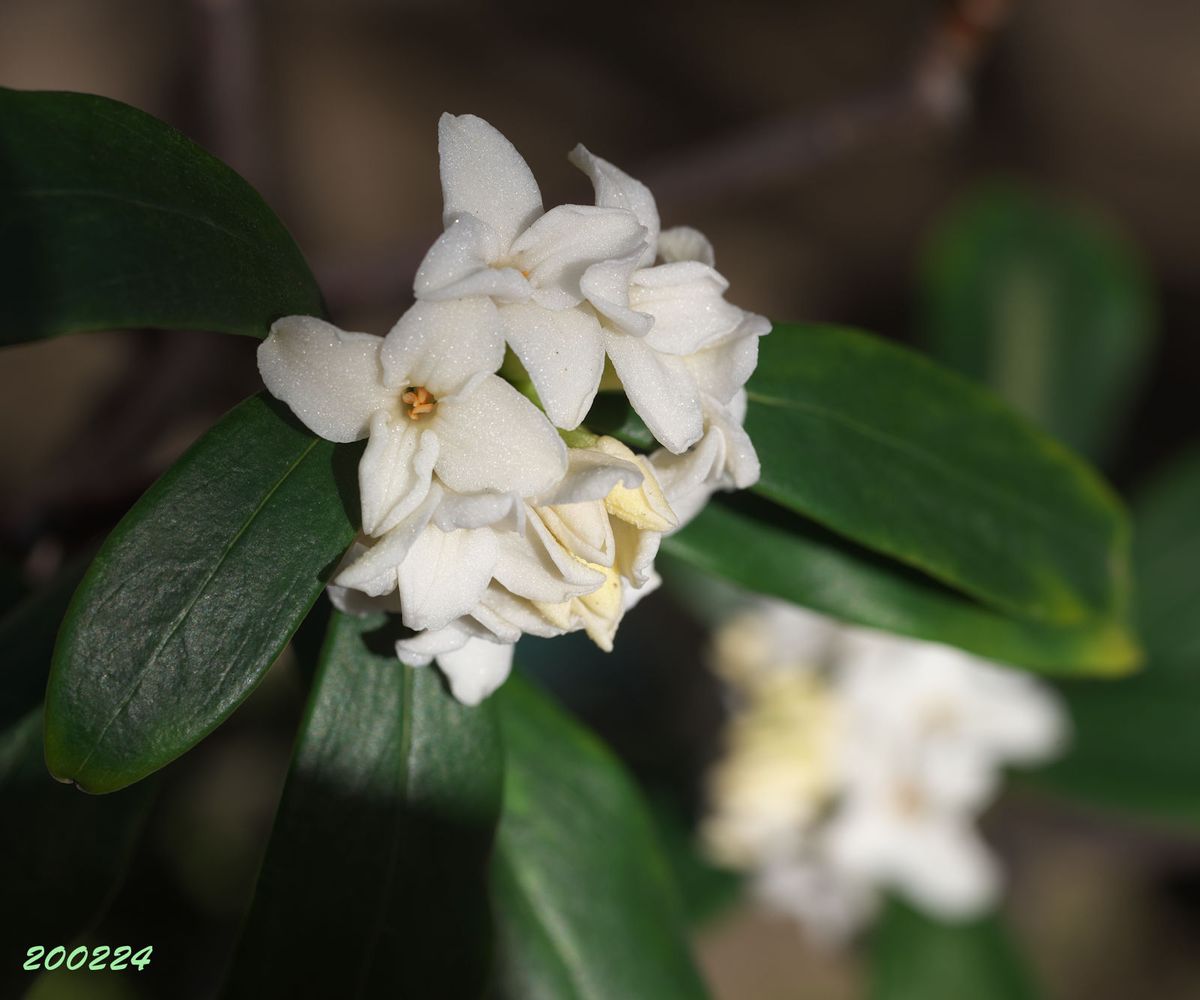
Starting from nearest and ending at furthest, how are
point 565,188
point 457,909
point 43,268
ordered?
point 43,268, point 457,909, point 565,188

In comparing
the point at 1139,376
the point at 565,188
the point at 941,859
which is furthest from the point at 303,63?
the point at 941,859

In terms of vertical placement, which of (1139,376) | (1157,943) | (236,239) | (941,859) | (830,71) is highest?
(236,239)

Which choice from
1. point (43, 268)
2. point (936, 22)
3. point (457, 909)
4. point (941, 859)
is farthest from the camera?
Result: point (941, 859)

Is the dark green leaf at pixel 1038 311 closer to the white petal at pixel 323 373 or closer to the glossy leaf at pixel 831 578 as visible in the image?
the glossy leaf at pixel 831 578

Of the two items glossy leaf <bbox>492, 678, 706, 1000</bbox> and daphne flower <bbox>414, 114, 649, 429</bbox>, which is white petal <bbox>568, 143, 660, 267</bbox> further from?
glossy leaf <bbox>492, 678, 706, 1000</bbox>

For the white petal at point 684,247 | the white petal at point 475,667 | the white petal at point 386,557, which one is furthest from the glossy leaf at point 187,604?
the white petal at point 684,247

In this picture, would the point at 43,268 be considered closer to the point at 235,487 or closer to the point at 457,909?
the point at 235,487

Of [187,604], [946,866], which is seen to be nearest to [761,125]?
[946,866]
